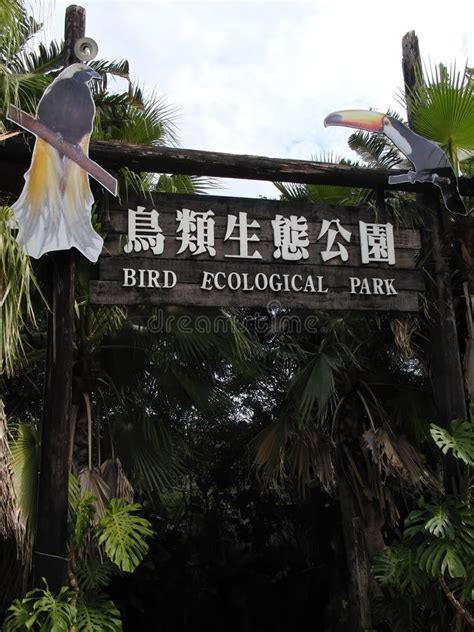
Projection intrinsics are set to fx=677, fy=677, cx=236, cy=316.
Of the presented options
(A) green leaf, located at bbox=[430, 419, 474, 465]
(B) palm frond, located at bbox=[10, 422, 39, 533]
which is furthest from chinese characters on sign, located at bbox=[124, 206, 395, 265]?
→ (B) palm frond, located at bbox=[10, 422, 39, 533]

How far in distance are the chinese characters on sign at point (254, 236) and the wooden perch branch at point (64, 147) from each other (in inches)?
11.4

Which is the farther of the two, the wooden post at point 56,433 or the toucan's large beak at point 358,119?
the toucan's large beak at point 358,119

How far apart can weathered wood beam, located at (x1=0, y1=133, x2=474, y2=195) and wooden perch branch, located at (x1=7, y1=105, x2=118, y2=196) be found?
0.35 ft

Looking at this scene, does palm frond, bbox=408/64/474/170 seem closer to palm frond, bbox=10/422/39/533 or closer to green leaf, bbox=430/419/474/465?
green leaf, bbox=430/419/474/465

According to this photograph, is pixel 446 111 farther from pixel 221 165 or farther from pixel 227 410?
pixel 227 410

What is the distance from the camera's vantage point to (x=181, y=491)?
10.1 metres

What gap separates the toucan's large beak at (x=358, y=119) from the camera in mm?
5613

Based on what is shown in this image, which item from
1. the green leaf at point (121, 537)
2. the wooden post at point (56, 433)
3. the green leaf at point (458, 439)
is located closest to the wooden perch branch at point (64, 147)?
the wooden post at point (56, 433)

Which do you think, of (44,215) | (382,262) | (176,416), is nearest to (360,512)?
(176,416)

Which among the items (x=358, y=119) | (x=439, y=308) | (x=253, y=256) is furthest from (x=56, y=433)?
(x=358, y=119)

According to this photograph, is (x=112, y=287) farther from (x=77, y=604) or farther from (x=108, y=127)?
(x=77, y=604)

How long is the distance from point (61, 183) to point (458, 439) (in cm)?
335

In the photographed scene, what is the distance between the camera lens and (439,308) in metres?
5.39

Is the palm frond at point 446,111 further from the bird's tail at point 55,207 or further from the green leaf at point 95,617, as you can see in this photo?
the green leaf at point 95,617
